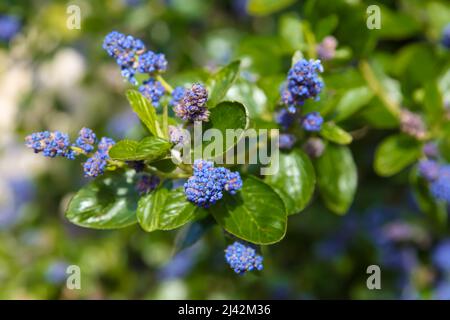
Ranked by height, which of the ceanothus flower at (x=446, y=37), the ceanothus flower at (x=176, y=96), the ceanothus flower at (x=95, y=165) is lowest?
the ceanothus flower at (x=95, y=165)

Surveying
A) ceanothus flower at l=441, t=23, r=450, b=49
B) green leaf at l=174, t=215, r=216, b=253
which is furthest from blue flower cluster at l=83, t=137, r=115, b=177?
ceanothus flower at l=441, t=23, r=450, b=49

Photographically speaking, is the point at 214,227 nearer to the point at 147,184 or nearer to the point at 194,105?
the point at 147,184

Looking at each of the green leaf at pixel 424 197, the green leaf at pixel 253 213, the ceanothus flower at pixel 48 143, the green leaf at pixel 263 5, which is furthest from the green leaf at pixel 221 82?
the green leaf at pixel 424 197

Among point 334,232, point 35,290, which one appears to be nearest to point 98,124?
point 35,290

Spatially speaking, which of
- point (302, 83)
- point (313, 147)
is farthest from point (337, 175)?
point (302, 83)

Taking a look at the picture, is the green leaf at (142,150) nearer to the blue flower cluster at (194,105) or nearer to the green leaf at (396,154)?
the blue flower cluster at (194,105)

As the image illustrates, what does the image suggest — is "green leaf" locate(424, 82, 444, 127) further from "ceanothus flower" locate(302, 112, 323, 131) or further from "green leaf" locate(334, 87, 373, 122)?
"ceanothus flower" locate(302, 112, 323, 131)
